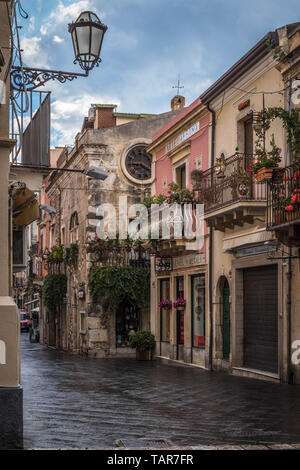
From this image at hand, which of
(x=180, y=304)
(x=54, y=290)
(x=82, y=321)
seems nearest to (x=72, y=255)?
(x=82, y=321)

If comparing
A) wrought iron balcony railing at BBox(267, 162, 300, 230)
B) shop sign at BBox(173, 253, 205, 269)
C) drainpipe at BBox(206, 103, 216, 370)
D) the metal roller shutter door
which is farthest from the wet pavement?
shop sign at BBox(173, 253, 205, 269)

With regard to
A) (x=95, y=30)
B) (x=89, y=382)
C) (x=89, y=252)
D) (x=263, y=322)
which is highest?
(x=95, y=30)

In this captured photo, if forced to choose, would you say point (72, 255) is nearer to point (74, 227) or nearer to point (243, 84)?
point (74, 227)

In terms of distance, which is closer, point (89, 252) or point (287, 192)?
point (287, 192)

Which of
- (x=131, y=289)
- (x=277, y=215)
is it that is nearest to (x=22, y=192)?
(x=277, y=215)

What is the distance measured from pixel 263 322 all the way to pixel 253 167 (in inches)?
162

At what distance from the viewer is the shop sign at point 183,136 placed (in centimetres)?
2052

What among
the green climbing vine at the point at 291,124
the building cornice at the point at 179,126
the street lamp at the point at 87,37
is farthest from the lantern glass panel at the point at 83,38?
the building cornice at the point at 179,126

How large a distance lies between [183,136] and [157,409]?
12166 mm

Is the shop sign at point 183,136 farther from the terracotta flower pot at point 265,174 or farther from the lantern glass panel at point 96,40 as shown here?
the lantern glass panel at point 96,40

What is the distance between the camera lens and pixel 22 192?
984 cm

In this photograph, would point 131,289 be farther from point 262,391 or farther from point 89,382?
point 262,391

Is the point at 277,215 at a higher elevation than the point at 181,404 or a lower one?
higher

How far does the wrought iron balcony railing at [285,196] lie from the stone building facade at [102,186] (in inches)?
543
